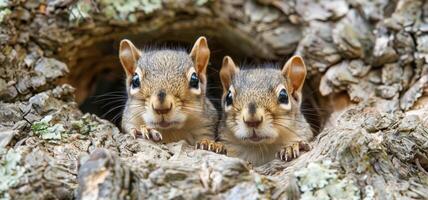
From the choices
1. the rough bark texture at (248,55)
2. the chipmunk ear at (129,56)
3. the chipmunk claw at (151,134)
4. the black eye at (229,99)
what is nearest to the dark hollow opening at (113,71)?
the rough bark texture at (248,55)

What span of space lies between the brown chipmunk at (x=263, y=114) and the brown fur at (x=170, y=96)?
0.17 m

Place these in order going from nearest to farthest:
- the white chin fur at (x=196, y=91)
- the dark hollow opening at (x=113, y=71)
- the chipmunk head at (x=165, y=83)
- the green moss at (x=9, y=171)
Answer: the green moss at (x=9, y=171) → the chipmunk head at (x=165, y=83) → the white chin fur at (x=196, y=91) → the dark hollow opening at (x=113, y=71)

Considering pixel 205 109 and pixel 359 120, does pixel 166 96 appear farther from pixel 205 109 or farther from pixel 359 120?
pixel 359 120

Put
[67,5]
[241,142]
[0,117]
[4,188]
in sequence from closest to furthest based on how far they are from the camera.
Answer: [4,188] → [0,117] → [241,142] → [67,5]

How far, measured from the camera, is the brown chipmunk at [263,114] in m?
3.98

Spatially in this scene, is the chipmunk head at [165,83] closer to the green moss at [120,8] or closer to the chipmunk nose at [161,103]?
the chipmunk nose at [161,103]

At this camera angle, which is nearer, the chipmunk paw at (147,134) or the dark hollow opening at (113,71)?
the chipmunk paw at (147,134)

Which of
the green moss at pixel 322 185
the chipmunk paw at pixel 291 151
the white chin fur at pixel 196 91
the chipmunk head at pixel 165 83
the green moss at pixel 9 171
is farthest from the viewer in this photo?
the white chin fur at pixel 196 91

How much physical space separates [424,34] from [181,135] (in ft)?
5.74

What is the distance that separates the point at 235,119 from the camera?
414cm

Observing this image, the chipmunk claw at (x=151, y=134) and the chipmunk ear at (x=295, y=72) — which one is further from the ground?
the chipmunk ear at (x=295, y=72)

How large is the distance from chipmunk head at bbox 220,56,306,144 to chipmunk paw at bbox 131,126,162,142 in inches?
19.0

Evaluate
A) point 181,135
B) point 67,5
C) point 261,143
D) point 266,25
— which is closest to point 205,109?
point 181,135

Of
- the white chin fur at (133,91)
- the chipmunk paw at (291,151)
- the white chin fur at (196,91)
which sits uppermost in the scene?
the white chin fur at (133,91)
